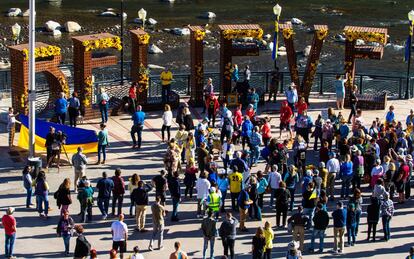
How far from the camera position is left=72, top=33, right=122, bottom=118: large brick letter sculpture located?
1505 inches

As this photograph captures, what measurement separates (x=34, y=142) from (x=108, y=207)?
173 inches

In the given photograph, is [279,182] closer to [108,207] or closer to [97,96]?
[108,207]

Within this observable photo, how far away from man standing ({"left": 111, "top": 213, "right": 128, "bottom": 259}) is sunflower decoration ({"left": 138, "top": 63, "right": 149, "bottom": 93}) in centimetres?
1443

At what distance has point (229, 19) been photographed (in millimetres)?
72125

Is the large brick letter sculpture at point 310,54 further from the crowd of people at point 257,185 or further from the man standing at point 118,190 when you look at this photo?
the man standing at point 118,190

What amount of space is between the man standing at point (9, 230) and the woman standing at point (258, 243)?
609cm

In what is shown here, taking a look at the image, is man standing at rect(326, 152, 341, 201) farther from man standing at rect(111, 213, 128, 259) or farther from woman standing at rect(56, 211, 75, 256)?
woman standing at rect(56, 211, 75, 256)

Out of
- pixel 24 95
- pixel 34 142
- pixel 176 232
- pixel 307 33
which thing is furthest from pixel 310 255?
pixel 307 33

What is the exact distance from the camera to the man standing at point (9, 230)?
25.9 metres

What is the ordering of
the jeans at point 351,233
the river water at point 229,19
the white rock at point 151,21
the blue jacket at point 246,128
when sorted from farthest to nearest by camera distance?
the white rock at point 151,21
the river water at point 229,19
the blue jacket at point 246,128
the jeans at point 351,233

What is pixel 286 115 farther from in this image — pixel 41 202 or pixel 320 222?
pixel 41 202

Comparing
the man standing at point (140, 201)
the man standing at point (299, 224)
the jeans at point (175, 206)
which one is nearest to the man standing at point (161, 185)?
the jeans at point (175, 206)

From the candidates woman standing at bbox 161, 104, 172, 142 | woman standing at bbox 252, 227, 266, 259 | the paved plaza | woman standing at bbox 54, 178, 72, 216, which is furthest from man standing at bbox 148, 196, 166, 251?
woman standing at bbox 161, 104, 172, 142

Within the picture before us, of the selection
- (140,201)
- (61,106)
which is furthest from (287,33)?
(140,201)
